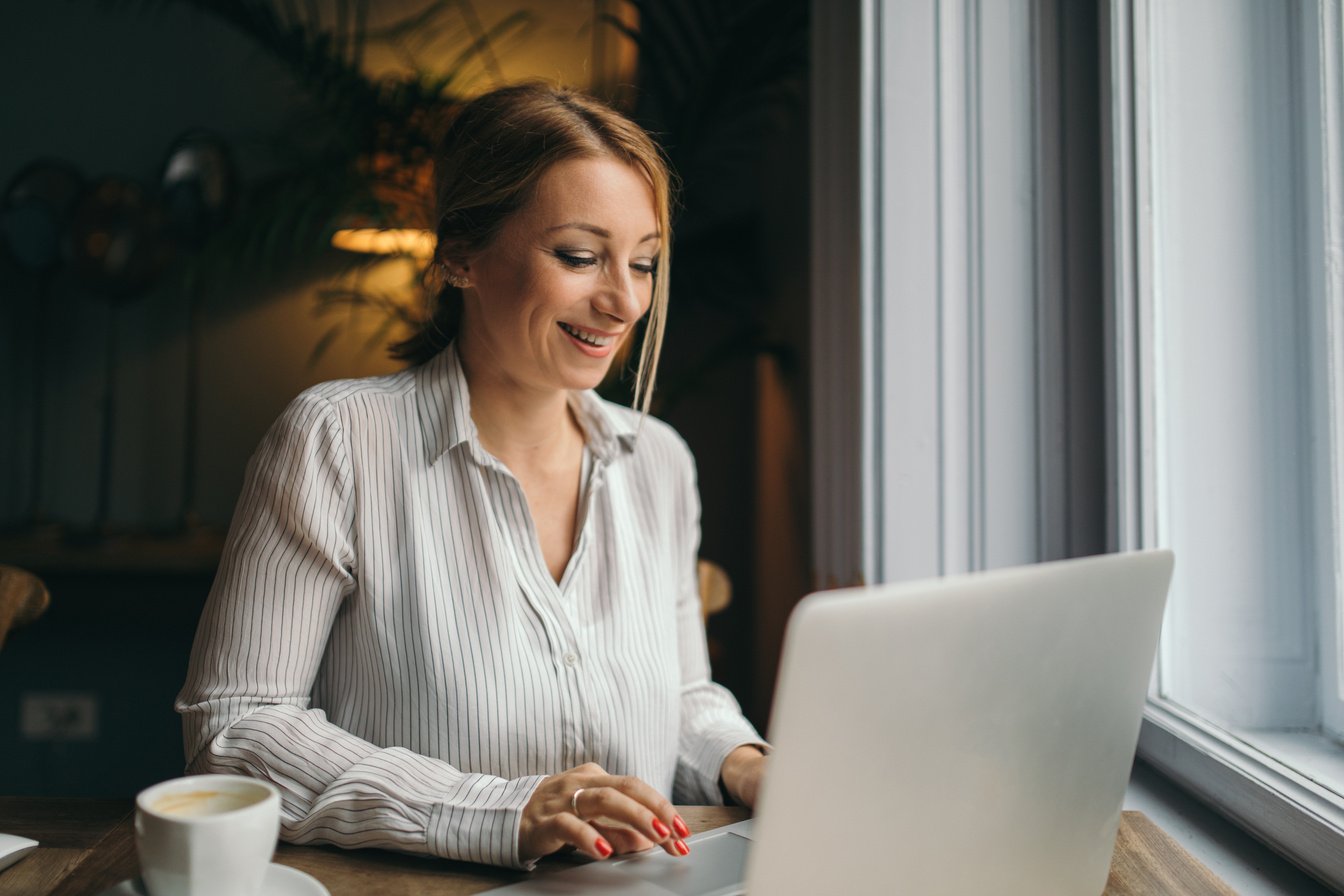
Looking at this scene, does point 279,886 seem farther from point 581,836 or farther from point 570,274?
point 570,274

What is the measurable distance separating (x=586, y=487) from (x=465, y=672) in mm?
283

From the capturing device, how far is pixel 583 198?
1.11 metres

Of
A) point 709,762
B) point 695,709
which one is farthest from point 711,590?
point 709,762

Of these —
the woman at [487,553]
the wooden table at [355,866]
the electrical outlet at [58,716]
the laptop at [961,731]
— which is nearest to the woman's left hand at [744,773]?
the woman at [487,553]

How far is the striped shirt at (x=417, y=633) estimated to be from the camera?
2.98 ft

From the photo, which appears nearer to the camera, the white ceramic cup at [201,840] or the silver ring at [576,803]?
the white ceramic cup at [201,840]

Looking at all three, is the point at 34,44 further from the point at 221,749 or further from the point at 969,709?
the point at 969,709

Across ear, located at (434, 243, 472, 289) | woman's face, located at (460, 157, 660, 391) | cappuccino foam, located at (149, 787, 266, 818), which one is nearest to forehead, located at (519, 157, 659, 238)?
woman's face, located at (460, 157, 660, 391)

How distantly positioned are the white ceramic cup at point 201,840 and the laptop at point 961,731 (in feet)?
1.00

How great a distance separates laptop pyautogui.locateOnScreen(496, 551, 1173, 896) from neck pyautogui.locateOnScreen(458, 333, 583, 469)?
746 mm

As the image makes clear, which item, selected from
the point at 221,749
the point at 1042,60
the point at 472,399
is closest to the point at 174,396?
the point at 472,399

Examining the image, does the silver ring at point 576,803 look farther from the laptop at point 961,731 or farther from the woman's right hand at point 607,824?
the laptop at point 961,731

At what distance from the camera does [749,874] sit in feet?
1.53

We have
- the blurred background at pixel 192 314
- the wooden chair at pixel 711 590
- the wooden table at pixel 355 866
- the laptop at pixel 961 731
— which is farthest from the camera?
the blurred background at pixel 192 314
